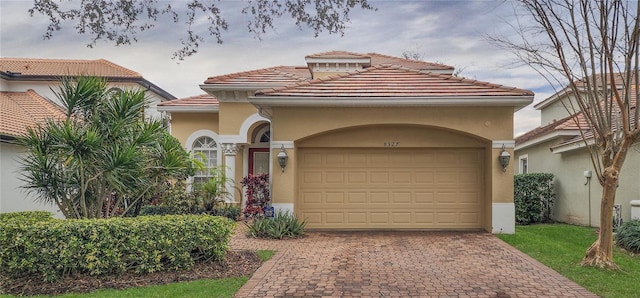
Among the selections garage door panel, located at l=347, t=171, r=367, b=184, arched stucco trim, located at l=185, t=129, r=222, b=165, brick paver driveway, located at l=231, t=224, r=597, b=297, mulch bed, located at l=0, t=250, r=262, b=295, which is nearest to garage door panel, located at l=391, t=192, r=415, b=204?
garage door panel, located at l=347, t=171, r=367, b=184

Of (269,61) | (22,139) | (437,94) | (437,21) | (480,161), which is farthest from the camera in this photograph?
(269,61)

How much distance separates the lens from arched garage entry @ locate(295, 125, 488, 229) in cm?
1305

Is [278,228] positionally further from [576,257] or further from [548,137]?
[548,137]

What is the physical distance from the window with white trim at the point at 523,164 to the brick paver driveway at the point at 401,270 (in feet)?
34.2

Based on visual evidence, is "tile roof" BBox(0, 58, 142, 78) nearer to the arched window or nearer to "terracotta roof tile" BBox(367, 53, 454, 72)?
the arched window

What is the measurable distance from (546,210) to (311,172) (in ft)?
29.5

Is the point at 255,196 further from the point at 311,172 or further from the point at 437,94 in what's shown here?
the point at 437,94

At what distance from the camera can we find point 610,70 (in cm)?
824

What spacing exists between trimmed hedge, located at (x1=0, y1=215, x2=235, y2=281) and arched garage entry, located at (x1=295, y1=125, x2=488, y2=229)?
555 cm

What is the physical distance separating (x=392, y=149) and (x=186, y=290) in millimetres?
7684

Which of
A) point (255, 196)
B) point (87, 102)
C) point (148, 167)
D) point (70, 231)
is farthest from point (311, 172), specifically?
point (70, 231)

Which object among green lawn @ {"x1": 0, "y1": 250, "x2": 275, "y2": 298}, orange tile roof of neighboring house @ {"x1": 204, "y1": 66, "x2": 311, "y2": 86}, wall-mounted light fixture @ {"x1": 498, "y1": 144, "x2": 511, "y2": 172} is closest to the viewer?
green lawn @ {"x1": 0, "y1": 250, "x2": 275, "y2": 298}

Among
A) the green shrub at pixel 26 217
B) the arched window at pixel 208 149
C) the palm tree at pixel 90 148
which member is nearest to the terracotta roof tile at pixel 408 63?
the arched window at pixel 208 149

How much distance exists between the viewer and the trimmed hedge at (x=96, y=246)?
7.22m
